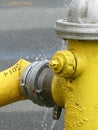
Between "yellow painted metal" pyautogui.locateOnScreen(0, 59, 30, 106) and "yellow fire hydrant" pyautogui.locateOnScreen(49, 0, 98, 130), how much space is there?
1.05 ft

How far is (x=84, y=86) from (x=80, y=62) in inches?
2.4

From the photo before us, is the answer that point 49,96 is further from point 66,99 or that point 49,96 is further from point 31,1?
point 31,1

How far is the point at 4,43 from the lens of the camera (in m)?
3.36

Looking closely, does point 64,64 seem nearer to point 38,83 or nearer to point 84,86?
point 84,86

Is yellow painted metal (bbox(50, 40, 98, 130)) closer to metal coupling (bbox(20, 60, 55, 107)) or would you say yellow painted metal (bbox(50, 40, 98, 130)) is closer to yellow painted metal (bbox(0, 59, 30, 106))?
metal coupling (bbox(20, 60, 55, 107))

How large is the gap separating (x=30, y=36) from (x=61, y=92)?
175cm

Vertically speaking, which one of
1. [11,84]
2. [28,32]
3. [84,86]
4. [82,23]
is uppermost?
[82,23]

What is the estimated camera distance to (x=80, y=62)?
1511 mm

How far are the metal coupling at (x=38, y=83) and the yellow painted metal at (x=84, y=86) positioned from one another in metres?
0.18

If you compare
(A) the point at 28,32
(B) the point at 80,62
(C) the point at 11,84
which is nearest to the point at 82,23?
(B) the point at 80,62

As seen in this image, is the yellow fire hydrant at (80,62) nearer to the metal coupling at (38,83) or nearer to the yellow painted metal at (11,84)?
the metal coupling at (38,83)

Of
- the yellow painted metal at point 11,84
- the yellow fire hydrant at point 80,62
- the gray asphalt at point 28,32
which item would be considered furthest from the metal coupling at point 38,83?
the gray asphalt at point 28,32

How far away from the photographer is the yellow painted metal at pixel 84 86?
1.51 m

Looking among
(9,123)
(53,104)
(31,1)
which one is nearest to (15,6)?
(31,1)
